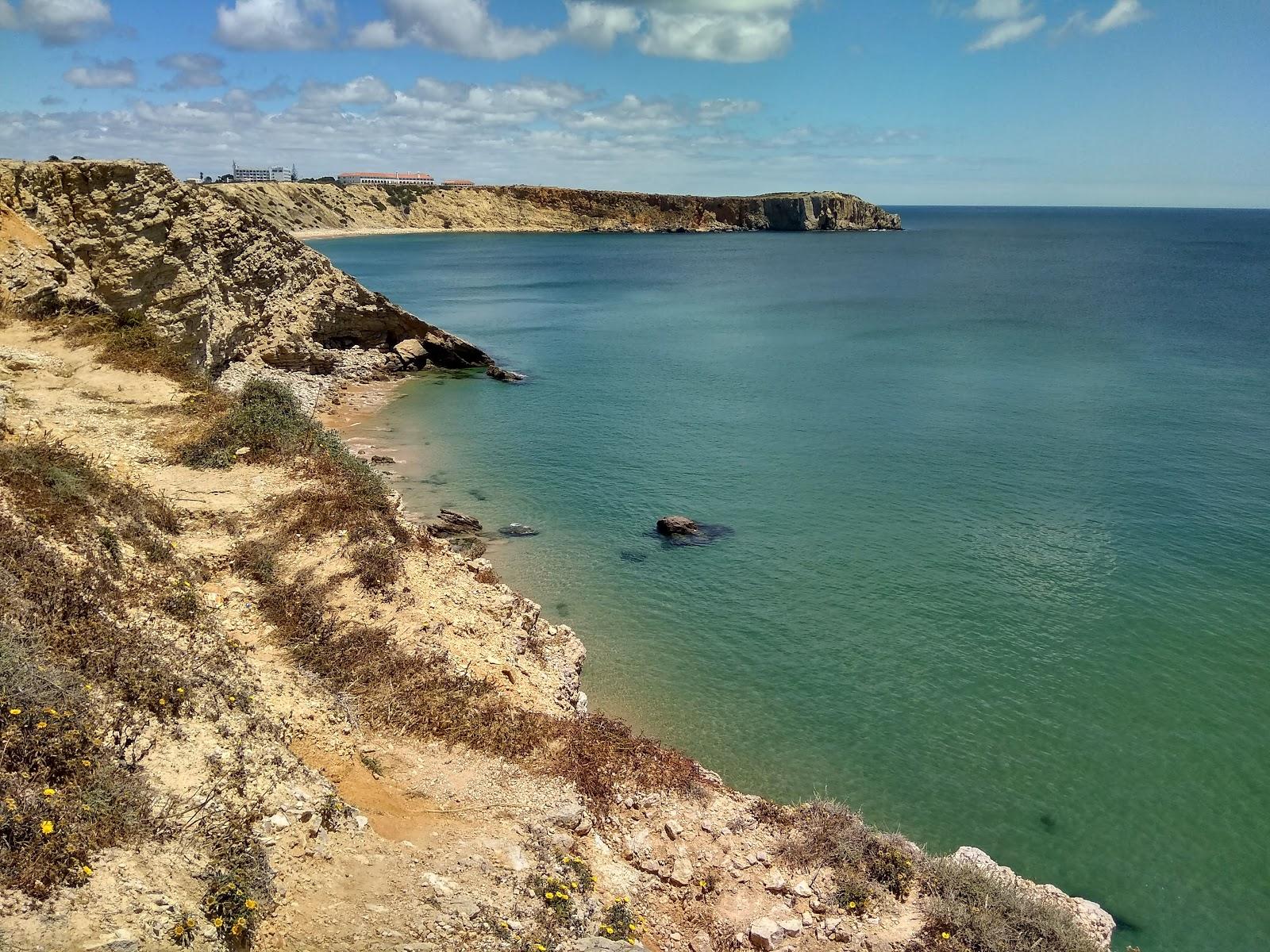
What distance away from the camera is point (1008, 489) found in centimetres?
2906

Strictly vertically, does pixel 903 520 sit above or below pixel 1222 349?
below

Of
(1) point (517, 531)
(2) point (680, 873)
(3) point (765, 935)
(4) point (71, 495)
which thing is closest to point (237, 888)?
(2) point (680, 873)

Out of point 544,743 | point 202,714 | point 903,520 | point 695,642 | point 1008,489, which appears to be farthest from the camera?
point 1008,489

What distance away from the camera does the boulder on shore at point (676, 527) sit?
2544 cm

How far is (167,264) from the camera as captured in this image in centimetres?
3084

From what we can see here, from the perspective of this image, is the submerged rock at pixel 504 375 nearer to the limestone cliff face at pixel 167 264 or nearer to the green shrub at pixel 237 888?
the limestone cliff face at pixel 167 264

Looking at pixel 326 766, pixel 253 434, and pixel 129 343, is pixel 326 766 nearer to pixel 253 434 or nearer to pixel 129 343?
pixel 253 434

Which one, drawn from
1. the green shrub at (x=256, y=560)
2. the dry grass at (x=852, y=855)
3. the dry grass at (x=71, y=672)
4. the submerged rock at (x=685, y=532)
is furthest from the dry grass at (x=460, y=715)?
the submerged rock at (x=685, y=532)

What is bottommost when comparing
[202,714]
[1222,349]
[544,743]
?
[544,743]

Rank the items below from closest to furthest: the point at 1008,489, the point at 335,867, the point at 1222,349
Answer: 1. the point at 335,867
2. the point at 1008,489
3. the point at 1222,349

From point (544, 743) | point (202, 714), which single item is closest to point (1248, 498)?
point (544, 743)

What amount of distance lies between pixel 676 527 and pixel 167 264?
2124 cm

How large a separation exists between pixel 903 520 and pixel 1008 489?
520 centimetres

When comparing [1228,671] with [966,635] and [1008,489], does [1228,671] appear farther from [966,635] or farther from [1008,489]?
[1008,489]
